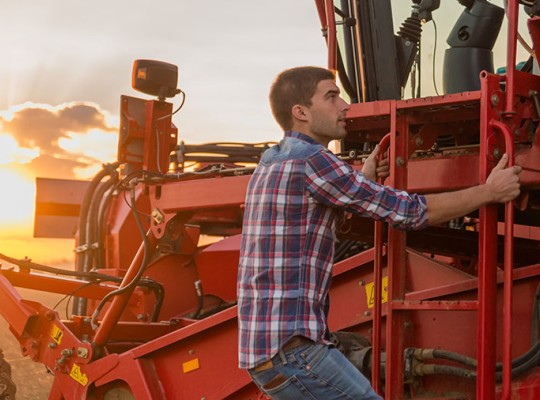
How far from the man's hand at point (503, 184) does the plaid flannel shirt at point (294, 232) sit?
305 millimetres

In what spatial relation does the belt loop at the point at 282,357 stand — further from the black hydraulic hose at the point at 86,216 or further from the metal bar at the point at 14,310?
the black hydraulic hose at the point at 86,216

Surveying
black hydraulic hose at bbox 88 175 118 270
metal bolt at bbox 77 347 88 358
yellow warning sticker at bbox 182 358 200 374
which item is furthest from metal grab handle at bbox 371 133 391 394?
black hydraulic hose at bbox 88 175 118 270

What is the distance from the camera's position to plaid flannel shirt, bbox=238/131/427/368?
317cm

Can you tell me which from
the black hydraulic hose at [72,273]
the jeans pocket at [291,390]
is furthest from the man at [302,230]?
the black hydraulic hose at [72,273]

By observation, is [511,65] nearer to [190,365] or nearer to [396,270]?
[396,270]

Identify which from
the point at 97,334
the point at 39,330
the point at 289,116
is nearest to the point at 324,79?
the point at 289,116

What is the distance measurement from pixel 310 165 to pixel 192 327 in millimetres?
2330

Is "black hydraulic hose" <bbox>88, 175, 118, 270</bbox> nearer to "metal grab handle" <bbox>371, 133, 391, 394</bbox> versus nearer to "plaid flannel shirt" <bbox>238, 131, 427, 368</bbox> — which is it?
"metal grab handle" <bbox>371, 133, 391, 394</bbox>

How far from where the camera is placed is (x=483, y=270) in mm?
3701

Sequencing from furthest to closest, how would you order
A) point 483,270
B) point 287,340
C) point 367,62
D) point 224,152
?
point 224,152
point 367,62
point 483,270
point 287,340

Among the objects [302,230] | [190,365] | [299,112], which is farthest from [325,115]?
[190,365]

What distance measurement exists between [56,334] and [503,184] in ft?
11.3

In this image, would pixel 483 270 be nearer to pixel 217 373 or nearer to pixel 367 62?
pixel 367 62

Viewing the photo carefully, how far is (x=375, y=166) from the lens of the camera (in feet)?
13.4
